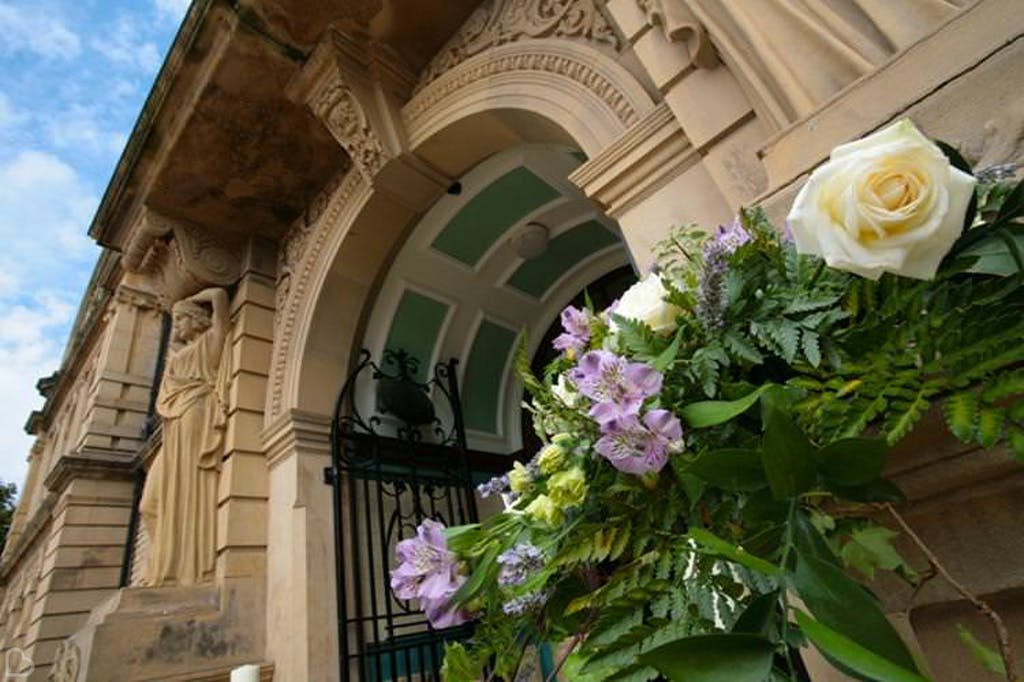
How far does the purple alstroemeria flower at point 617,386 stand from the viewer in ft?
1.94

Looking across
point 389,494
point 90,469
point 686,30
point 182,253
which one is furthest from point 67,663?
point 90,469

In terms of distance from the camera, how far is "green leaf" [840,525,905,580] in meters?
0.52

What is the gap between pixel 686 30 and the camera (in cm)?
135

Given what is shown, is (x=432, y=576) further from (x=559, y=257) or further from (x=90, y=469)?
(x=90, y=469)

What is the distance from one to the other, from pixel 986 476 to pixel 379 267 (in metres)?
3.30

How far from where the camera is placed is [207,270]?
147 inches

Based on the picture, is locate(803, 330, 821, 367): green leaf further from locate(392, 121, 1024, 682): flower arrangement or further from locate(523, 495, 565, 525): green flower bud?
locate(523, 495, 565, 525): green flower bud

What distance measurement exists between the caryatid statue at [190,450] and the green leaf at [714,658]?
11.1ft

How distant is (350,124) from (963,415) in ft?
10.1

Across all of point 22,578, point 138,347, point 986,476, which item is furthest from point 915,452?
point 22,578

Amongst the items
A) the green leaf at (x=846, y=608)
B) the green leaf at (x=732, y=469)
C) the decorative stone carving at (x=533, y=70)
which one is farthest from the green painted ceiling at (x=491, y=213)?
the green leaf at (x=846, y=608)

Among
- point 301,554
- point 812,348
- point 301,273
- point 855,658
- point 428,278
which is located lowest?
point 855,658

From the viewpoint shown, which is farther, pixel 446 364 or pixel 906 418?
pixel 446 364

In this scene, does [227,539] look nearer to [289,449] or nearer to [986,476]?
[289,449]
